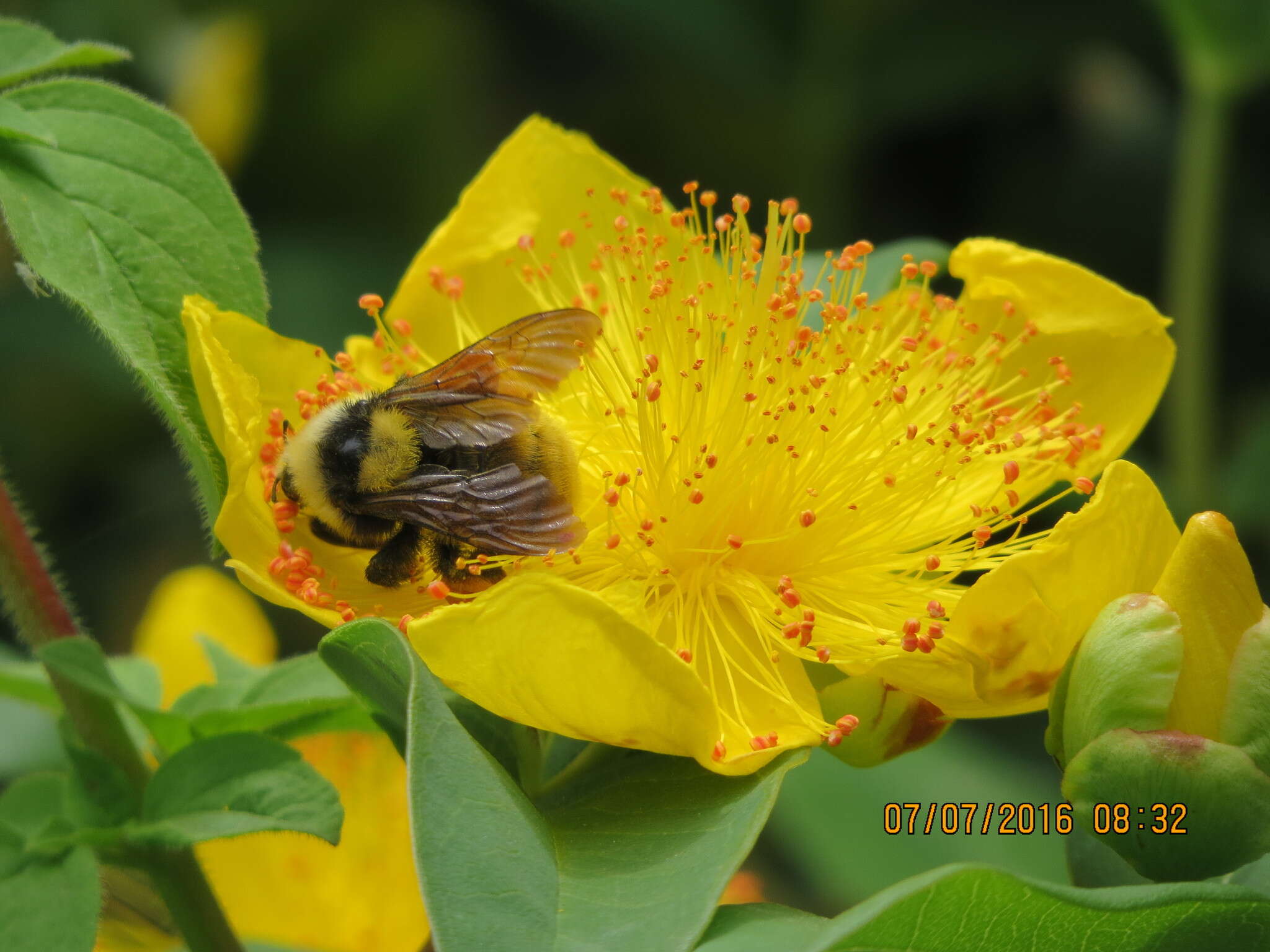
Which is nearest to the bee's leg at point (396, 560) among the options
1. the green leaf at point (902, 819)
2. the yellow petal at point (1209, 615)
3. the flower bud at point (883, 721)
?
the flower bud at point (883, 721)

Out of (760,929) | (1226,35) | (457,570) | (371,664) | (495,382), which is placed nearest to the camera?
(760,929)

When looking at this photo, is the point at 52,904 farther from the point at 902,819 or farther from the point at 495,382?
the point at 902,819

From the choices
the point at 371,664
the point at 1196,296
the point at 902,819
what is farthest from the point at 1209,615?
the point at 1196,296

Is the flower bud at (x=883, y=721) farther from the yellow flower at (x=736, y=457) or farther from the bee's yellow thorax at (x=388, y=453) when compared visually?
the bee's yellow thorax at (x=388, y=453)

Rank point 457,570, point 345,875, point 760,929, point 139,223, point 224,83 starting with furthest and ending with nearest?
point 224,83 → point 345,875 → point 457,570 → point 139,223 → point 760,929

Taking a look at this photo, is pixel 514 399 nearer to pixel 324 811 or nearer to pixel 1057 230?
pixel 324 811

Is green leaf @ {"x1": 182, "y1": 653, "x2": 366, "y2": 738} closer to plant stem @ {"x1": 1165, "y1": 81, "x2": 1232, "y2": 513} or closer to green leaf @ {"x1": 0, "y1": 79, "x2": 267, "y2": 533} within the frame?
green leaf @ {"x1": 0, "y1": 79, "x2": 267, "y2": 533}

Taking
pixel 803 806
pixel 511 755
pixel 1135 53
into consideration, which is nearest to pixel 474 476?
pixel 511 755
